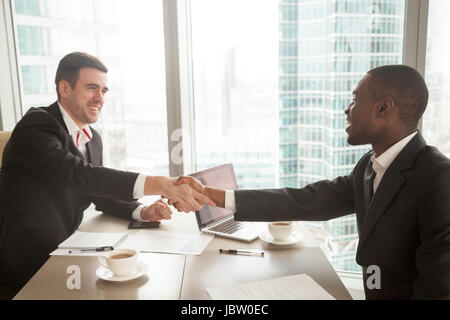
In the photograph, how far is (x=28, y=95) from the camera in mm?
3025

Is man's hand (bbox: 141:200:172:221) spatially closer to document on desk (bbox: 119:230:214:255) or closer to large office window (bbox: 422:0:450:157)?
document on desk (bbox: 119:230:214:255)

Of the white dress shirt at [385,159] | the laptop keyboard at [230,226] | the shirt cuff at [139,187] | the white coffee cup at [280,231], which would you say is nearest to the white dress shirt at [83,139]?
the shirt cuff at [139,187]

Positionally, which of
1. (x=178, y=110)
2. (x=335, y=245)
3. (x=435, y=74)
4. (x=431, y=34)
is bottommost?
(x=335, y=245)

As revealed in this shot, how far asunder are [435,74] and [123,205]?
193cm

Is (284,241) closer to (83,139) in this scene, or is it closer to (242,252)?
(242,252)

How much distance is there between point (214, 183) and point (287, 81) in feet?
3.62

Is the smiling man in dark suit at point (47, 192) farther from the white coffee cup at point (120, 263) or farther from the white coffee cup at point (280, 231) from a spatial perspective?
the white coffee cup at point (120, 263)

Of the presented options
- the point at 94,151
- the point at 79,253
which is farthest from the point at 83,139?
the point at 79,253

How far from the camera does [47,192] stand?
72.1 inches

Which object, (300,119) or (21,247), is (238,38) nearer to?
(300,119)

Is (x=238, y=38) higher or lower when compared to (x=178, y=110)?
higher

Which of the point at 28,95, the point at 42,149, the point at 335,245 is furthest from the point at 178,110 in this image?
the point at 335,245

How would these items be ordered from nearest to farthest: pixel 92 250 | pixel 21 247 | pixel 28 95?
pixel 92 250 → pixel 21 247 → pixel 28 95

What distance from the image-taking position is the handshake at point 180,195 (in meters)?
1.75
